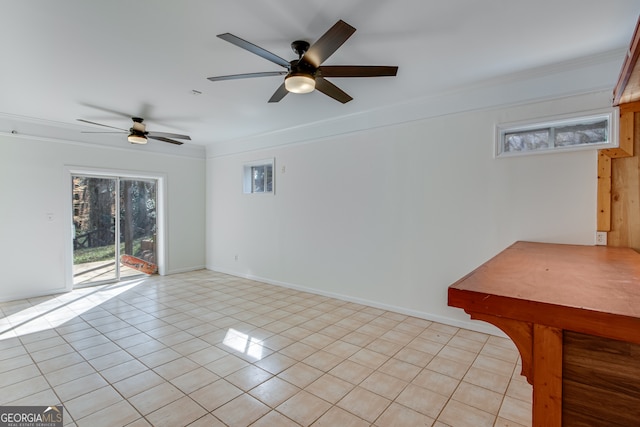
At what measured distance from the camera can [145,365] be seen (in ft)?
8.68

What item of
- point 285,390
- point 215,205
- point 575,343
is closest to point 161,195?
point 215,205

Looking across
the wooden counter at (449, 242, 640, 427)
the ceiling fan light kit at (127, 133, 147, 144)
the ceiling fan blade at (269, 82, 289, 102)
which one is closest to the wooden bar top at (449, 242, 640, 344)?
the wooden counter at (449, 242, 640, 427)

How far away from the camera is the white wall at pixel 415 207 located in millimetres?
2957

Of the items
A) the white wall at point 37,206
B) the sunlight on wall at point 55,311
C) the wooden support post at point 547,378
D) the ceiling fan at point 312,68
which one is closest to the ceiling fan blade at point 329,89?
the ceiling fan at point 312,68

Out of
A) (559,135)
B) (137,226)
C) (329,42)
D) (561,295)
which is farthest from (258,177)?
(561,295)

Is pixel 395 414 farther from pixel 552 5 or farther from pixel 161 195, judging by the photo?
pixel 161 195

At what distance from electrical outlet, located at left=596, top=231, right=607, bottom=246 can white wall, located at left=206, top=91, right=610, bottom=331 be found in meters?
0.04

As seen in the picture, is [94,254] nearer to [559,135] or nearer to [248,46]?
[248,46]

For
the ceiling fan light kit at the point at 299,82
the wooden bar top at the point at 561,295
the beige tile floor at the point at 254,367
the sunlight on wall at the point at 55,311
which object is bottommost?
the beige tile floor at the point at 254,367

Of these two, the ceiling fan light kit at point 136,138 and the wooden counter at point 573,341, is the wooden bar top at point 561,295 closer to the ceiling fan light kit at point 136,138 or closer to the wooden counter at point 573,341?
the wooden counter at point 573,341

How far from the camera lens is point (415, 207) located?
3764 mm

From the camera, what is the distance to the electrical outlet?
270 centimetres

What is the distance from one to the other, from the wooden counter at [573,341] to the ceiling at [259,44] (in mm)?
1924

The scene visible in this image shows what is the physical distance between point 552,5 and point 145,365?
424cm
